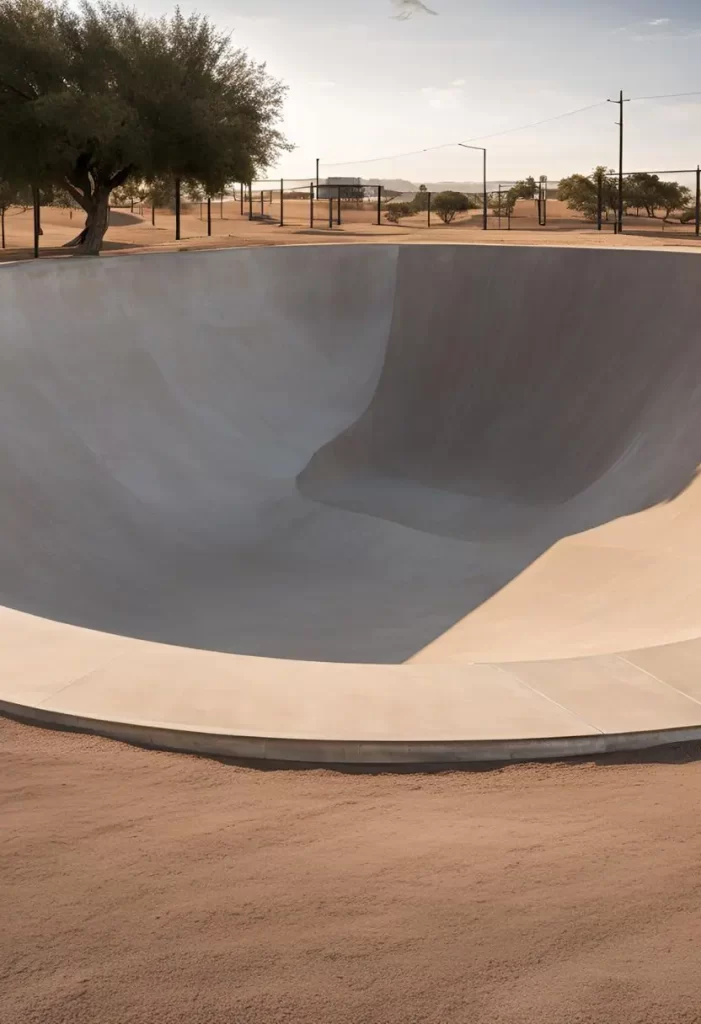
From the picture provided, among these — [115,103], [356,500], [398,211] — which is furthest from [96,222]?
[398,211]

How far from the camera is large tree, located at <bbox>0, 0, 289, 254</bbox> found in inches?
908

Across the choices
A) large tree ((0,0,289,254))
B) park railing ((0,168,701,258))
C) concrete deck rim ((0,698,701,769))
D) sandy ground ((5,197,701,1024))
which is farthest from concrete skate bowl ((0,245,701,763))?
park railing ((0,168,701,258))

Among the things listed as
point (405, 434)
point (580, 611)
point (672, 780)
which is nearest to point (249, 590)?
point (580, 611)

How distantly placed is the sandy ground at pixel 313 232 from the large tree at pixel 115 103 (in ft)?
8.77

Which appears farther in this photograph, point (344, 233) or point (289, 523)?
point (344, 233)

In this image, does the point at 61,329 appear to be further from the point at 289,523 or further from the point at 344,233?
the point at 344,233

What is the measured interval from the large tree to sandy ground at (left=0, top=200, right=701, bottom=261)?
267cm

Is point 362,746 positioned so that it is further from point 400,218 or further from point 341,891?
point 400,218

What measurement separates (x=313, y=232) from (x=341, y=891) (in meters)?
38.8

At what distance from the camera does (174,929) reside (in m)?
2.95

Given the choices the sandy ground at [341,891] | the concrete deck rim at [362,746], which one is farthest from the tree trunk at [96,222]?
the sandy ground at [341,891]

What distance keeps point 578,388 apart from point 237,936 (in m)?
15.6

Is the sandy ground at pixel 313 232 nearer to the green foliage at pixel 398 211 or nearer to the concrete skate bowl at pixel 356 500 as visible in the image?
the green foliage at pixel 398 211

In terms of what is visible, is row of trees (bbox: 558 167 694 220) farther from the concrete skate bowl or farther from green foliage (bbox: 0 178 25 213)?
the concrete skate bowl
